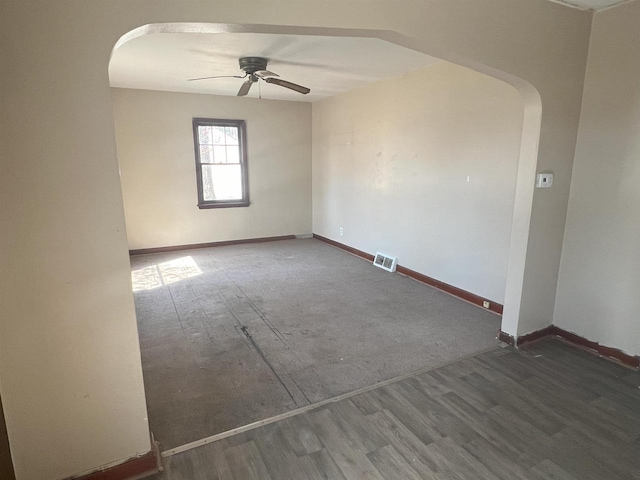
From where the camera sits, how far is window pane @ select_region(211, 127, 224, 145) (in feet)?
20.1

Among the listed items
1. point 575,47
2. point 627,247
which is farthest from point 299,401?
point 575,47

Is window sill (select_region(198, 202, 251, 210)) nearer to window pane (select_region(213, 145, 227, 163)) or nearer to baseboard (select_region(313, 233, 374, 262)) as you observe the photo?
window pane (select_region(213, 145, 227, 163))

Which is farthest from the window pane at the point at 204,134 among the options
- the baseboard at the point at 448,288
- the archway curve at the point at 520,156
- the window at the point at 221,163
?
the archway curve at the point at 520,156

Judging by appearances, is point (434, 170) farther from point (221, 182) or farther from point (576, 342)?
point (221, 182)

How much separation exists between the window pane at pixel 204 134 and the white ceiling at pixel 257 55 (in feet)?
2.55

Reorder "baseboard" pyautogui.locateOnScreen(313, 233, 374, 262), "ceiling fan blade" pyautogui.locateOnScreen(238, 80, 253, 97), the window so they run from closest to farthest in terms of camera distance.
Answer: "ceiling fan blade" pyautogui.locateOnScreen(238, 80, 253, 97) → "baseboard" pyautogui.locateOnScreen(313, 233, 374, 262) → the window

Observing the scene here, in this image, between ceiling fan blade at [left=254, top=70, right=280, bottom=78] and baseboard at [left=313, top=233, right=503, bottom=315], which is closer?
ceiling fan blade at [left=254, top=70, right=280, bottom=78]

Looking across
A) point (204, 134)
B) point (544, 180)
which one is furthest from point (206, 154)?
point (544, 180)

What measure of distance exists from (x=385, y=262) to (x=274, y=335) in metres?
2.39

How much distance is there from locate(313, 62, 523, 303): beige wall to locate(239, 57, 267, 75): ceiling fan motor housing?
178 centimetres

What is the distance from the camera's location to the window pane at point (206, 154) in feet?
19.9

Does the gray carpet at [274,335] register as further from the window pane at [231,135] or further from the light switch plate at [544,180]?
the window pane at [231,135]

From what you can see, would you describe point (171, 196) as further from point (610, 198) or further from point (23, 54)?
point (610, 198)

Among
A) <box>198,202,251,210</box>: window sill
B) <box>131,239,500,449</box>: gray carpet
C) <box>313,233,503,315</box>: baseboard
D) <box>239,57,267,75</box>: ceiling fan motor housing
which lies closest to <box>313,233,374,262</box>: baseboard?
<box>313,233,503,315</box>: baseboard
